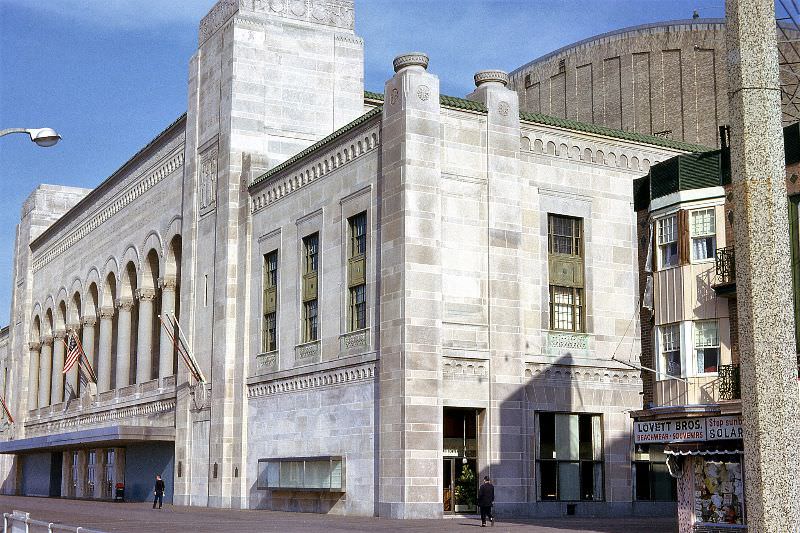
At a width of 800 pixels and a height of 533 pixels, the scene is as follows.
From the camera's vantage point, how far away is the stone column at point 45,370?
75438 millimetres

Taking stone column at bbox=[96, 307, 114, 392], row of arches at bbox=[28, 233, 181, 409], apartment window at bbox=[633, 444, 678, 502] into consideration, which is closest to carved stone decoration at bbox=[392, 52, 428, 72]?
apartment window at bbox=[633, 444, 678, 502]

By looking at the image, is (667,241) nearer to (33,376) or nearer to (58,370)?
(58,370)

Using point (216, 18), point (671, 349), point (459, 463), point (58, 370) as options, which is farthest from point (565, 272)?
point (58, 370)

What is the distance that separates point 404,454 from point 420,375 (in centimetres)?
252

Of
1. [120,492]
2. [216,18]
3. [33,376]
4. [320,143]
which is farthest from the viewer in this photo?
[33,376]

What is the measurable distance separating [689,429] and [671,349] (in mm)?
2979

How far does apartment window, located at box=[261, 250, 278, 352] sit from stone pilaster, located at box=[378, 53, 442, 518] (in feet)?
28.3

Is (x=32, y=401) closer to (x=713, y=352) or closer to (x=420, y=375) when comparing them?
(x=420, y=375)

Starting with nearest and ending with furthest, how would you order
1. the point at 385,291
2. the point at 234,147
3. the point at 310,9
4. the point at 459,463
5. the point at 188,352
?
the point at 385,291
the point at 459,463
the point at 234,147
the point at 188,352
the point at 310,9

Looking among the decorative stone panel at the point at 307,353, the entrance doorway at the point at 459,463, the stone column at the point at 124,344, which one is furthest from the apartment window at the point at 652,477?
the stone column at the point at 124,344

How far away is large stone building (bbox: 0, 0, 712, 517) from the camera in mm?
35719

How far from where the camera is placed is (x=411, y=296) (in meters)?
34.9

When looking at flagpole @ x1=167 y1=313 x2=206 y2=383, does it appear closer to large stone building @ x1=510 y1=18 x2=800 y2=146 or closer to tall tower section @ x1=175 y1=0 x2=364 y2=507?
tall tower section @ x1=175 y1=0 x2=364 y2=507

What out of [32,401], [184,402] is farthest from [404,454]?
[32,401]
